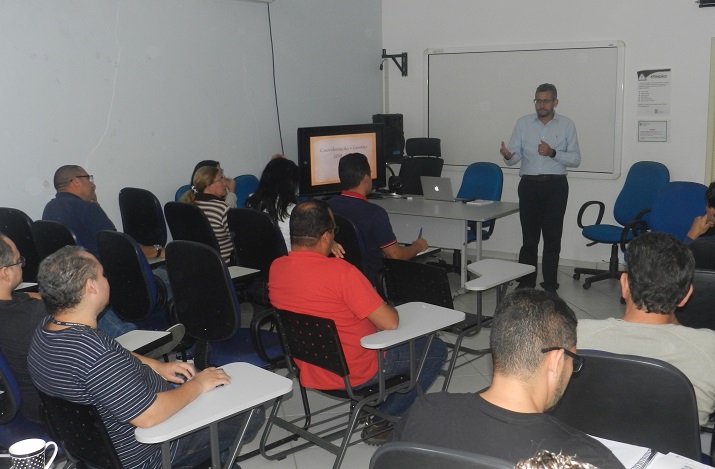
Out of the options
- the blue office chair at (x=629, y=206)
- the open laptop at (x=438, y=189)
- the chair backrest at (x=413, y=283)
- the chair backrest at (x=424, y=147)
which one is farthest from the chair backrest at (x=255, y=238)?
the chair backrest at (x=424, y=147)

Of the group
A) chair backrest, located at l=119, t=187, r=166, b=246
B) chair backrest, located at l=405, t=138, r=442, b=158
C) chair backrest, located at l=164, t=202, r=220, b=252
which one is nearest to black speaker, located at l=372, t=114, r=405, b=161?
chair backrest, located at l=405, t=138, r=442, b=158

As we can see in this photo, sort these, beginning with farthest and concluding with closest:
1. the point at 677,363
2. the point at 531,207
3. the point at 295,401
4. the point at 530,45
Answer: the point at 530,45 < the point at 531,207 < the point at 295,401 < the point at 677,363

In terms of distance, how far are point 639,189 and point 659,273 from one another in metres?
4.14

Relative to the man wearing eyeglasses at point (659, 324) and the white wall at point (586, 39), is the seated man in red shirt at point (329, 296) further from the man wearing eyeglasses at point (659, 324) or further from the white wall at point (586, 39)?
the white wall at point (586, 39)

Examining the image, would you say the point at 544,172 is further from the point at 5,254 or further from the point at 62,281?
the point at 62,281

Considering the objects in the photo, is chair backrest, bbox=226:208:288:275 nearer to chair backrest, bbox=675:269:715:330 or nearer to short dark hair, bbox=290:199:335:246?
short dark hair, bbox=290:199:335:246

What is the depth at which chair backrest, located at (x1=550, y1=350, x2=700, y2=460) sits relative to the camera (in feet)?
6.43

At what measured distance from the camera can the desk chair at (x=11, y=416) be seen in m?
2.49

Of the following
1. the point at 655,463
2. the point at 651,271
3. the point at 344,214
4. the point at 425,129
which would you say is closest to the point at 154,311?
the point at 344,214

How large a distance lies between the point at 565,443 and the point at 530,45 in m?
5.99

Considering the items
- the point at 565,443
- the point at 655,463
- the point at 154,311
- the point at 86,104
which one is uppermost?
the point at 86,104

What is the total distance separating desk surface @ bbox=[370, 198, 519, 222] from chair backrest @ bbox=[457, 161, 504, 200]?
254 millimetres

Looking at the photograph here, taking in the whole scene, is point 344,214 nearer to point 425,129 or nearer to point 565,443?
point 565,443

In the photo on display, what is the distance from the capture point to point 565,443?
1480 mm
